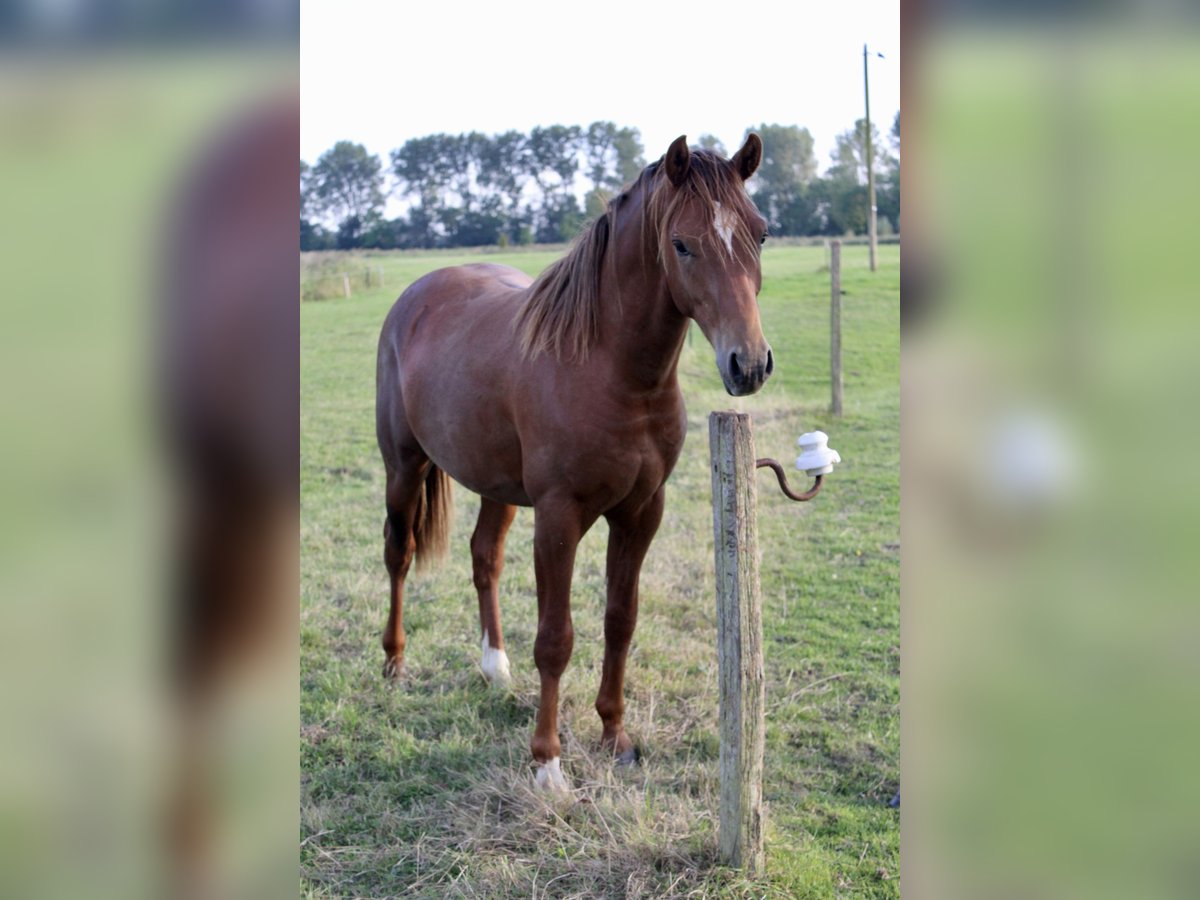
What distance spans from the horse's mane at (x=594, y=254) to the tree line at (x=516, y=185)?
19433mm

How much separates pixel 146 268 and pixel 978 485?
0.52m

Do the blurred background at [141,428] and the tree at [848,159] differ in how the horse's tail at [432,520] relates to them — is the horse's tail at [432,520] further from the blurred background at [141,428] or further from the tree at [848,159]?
the tree at [848,159]

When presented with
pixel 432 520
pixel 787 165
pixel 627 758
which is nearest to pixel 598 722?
pixel 627 758

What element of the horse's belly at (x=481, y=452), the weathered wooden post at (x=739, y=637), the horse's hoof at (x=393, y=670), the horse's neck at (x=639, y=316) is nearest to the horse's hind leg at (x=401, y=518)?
the horse's hoof at (x=393, y=670)

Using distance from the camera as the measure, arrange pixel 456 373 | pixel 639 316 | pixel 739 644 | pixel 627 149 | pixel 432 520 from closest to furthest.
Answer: pixel 739 644 → pixel 639 316 → pixel 456 373 → pixel 432 520 → pixel 627 149

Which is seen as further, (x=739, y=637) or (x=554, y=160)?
(x=554, y=160)

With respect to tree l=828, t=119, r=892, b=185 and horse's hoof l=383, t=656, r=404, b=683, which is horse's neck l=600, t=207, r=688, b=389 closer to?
horse's hoof l=383, t=656, r=404, b=683

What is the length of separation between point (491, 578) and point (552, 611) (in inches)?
41.2

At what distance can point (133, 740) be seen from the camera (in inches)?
22.1

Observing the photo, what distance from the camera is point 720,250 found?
2.74m

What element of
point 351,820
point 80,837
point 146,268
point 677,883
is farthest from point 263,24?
point 351,820

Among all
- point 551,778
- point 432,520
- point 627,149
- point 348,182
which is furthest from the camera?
point 627,149

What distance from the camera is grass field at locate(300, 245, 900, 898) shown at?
9.97 ft

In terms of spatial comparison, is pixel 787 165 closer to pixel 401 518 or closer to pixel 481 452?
pixel 401 518
